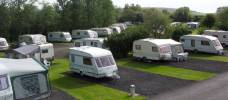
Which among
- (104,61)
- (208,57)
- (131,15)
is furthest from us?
(131,15)

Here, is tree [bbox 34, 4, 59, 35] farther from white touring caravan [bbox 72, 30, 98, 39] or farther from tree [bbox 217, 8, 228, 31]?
tree [bbox 217, 8, 228, 31]

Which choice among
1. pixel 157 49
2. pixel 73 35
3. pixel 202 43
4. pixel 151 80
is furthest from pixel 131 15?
pixel 151 80

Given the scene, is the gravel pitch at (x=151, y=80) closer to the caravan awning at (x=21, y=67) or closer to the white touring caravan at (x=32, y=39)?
the caravan awning at (x=21, y=67)

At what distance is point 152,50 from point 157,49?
2.00 feet

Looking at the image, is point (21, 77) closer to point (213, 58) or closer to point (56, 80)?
point (56, 80)

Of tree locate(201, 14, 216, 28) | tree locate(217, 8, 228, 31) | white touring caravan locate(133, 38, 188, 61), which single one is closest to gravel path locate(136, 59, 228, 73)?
white touring caravan locate(133, 38, 188, 61)

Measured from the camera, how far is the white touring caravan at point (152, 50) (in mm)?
31625

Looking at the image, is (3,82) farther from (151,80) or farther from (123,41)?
(123,41)

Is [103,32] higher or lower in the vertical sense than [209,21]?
lower

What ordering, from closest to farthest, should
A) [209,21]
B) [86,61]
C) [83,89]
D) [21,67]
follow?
1. [21,67]
2. [83,89]
3. [86,61]
4. [209,21]

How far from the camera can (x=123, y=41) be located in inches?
1366

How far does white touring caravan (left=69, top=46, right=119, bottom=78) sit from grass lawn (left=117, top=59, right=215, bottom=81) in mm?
4159

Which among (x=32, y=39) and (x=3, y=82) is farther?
(x=32, y=39)

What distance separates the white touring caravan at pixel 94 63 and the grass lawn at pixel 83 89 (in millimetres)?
822
